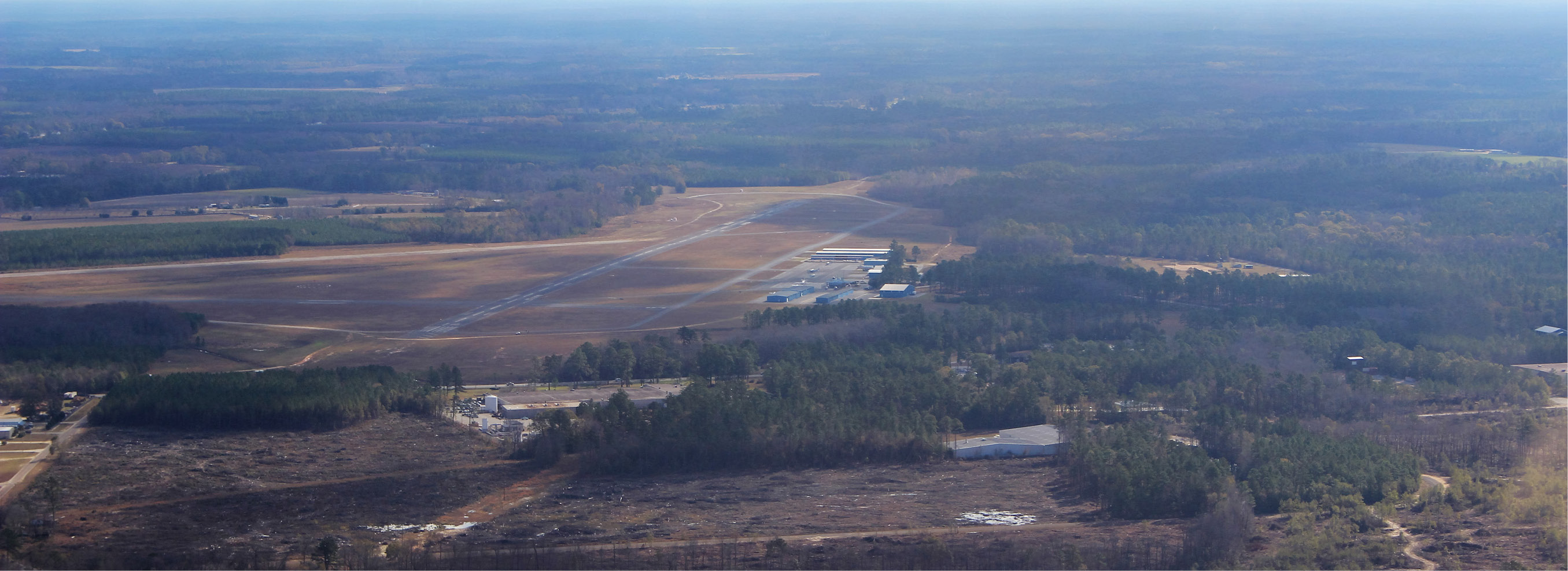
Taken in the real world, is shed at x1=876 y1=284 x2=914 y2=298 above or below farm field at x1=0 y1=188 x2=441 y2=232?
below

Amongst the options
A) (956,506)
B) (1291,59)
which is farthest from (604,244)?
(1291,59)

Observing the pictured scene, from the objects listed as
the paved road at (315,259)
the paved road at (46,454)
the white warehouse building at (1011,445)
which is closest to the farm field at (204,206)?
the paved road at (315,259)

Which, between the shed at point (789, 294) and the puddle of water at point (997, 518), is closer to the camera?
the puddle of water at point (997, 518)

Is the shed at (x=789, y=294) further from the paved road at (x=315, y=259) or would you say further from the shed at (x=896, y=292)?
the paved road at (x=315, y=259)

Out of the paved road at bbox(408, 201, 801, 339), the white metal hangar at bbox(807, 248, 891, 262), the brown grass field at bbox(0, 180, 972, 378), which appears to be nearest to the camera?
the brown grass field at bbox(0, 180, 972, 378)

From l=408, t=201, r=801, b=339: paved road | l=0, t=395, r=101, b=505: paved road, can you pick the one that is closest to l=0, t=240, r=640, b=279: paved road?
l=408, t=201, r=801, b=339: paved road

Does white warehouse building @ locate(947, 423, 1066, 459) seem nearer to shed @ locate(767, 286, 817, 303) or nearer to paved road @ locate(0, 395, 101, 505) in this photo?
shed @ locate(767, 286, 817, 303)

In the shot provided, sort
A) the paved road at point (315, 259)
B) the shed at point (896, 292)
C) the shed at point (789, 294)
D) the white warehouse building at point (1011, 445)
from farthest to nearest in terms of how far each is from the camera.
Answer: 1. the paved road at point (315, 259)
2. the shed at point (896, 292)
3. the shed at point (789, 294)
4. the white warehouse building at point (1011, 445)

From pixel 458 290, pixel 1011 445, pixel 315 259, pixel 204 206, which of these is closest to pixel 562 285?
pixel 458 290
